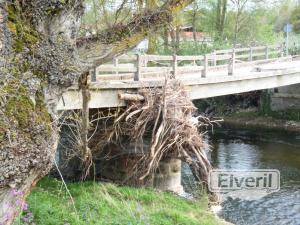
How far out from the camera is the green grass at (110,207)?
9.12 m

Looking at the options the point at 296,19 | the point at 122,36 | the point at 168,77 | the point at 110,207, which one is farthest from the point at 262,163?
the point at 296,19

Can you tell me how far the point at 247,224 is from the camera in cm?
1312

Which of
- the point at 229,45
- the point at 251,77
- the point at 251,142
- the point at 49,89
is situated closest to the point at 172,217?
the point at 49,89

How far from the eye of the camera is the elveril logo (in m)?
15.3

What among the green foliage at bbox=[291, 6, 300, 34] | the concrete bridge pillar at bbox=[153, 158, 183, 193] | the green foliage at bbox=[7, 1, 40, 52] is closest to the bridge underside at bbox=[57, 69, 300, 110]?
the concrete bridge pillar at bbox=[153, 158, 183, 193]

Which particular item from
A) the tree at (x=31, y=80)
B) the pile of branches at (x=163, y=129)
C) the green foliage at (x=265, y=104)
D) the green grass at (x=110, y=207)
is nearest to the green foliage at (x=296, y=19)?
the green foliage at (x=265, y=104)

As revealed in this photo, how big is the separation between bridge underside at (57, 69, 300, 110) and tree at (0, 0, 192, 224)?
3.92 m

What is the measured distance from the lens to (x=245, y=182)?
16734 millimetres

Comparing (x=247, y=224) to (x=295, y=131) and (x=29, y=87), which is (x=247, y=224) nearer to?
(x=29, y=87)

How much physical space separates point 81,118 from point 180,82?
13.4 feet

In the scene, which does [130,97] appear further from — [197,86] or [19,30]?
[19,30]

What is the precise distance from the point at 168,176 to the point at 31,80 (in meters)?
10.2

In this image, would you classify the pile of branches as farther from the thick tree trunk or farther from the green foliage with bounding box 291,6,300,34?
the green foliage with bounding box 291,6,300,34

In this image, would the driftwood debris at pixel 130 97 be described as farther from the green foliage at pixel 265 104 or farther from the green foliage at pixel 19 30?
the green foliage at pixel 265 104
